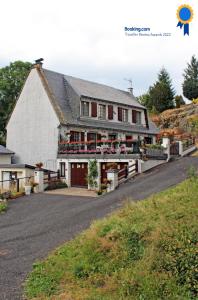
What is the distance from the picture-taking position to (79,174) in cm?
2803

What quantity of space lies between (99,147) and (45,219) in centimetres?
1229

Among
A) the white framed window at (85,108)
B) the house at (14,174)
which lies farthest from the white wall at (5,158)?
the white framed window at (85,108)

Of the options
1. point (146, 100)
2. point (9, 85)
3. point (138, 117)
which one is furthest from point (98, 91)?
point (146, 100)

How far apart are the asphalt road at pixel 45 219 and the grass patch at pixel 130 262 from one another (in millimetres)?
654

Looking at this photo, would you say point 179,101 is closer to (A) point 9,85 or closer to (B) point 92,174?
(A) point 9,85

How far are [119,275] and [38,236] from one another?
595 centimetres

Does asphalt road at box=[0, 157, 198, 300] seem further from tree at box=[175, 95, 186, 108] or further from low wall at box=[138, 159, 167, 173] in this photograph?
tree at box=[175, 95, 186, 108]

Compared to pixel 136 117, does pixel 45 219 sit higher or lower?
lower

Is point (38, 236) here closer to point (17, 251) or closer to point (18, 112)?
point (17, 251)

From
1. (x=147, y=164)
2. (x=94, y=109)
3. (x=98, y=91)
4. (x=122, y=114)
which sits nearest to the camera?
(x=147, y=164)

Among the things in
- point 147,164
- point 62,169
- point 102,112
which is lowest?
point 62,169

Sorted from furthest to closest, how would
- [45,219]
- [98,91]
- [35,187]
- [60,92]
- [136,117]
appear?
[136,117]
[98,91]
[60,92]
[35,187]
[45,219]

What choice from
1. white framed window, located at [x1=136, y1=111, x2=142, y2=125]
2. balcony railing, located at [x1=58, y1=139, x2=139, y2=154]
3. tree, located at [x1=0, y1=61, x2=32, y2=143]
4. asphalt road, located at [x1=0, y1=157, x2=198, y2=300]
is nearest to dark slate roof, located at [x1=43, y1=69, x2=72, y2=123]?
balcony railing, located at [x1=58, y1=139, x2=139, y2=154]

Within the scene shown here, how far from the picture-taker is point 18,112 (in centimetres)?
3372
